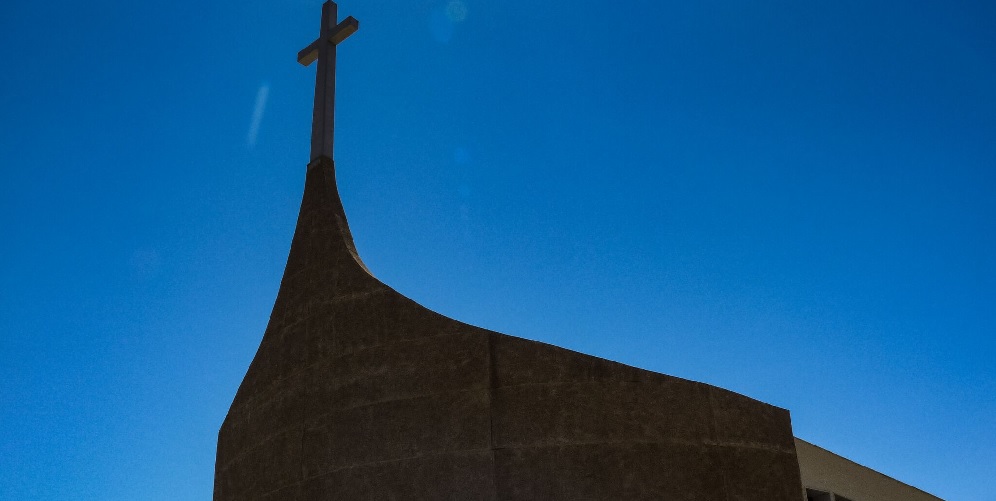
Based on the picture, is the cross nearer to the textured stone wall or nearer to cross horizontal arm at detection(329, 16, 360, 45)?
cross horizontal arm at detection(329, 16, 360, 45)

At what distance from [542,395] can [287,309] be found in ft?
14.3

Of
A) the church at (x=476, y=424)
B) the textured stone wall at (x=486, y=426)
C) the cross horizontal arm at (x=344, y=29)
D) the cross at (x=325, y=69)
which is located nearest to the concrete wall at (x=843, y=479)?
the church at (x=476, y=424)

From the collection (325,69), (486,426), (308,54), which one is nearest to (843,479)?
(486,426)

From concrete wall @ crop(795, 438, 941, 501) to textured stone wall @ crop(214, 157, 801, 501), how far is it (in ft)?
6.18

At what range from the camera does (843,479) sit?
41.2ft

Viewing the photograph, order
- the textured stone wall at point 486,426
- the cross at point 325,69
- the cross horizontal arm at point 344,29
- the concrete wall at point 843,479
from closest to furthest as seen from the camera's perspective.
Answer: the textured stone wall at point 486,426 → the concrete wall at point 843,479 → the cross at point 325,69 → the cross horizontal arm at point 344,29

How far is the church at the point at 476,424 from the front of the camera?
373 inches

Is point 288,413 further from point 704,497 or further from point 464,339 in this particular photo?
point 704,497

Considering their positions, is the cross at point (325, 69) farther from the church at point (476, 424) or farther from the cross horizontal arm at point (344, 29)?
the church at point (476, 424)

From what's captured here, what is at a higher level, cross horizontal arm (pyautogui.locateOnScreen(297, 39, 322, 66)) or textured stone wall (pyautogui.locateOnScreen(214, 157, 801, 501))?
cross horizontal arm (pyautogui.locateOnScreen(297, 39, 322, 66))

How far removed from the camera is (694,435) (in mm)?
9648

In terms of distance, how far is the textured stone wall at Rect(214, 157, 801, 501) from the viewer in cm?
946

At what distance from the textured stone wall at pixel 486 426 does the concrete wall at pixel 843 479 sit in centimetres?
188

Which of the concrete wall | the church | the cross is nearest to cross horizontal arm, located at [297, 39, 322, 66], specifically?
the cross
